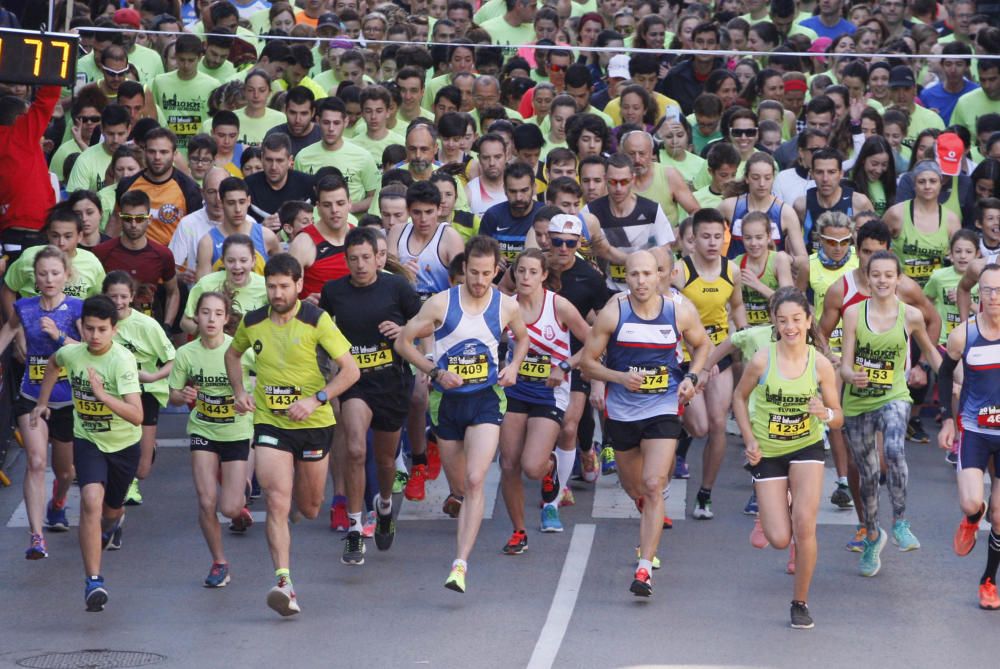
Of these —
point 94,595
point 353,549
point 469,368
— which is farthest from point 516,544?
point 94,595

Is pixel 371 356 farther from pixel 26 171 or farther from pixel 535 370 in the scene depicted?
pixel 26 171

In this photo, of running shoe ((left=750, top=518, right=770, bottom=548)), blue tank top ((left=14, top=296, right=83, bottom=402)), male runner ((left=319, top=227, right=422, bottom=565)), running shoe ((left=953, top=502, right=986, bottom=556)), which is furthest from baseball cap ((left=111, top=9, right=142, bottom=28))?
running shoe ((left=953, top=502, right=986, bottom=556))

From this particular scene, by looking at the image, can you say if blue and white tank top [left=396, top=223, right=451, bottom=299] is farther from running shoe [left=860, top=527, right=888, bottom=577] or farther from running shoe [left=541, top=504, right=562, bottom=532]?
running shoe [left=860, top=527, right=888, bottom=577]

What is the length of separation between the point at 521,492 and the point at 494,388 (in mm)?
833

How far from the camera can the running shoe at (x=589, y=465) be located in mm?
14344

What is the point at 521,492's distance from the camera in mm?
12461

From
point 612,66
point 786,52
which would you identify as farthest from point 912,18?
point 612,66

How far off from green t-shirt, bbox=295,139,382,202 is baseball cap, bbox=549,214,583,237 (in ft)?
10.9

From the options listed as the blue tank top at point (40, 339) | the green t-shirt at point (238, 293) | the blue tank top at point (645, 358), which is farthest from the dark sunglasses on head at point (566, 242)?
the blue tank top at point (40, 339)

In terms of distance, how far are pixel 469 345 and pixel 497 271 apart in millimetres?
1447

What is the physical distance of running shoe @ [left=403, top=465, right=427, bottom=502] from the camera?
551 inches

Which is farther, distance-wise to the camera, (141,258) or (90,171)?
(90,171)

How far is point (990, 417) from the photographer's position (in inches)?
445

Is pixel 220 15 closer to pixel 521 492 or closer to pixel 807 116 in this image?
pixel 807 116
